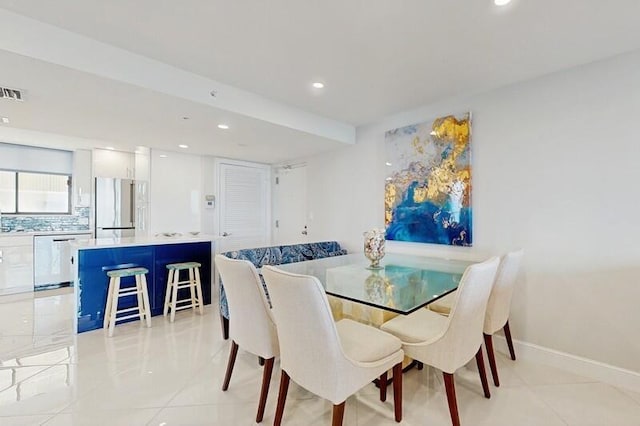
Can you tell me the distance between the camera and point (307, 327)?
4.73ft

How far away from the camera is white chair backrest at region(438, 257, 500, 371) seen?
1.58 metres

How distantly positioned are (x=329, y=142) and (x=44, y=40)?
2772mm

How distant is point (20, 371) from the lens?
2346 mm

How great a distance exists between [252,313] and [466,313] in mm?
1237

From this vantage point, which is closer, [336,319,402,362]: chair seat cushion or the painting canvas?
[336,319,402,362]: chair seat cushion

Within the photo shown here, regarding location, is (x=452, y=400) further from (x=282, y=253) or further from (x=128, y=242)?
(x=128, y=242)

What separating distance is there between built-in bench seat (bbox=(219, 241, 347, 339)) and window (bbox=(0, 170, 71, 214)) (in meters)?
4.03

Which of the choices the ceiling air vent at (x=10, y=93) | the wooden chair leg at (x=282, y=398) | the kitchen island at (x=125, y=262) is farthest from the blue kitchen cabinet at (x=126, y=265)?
the wooden chair leg at (x=282, y=398)

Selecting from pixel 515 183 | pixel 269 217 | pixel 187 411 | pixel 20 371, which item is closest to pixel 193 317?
pixel 20 371

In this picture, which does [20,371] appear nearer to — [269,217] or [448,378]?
[448,378]

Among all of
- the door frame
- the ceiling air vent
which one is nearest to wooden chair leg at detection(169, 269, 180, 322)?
the door frame

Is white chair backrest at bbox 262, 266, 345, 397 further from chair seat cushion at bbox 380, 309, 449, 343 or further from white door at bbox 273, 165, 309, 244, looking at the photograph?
white door at bbox 273, 165, 309, 244

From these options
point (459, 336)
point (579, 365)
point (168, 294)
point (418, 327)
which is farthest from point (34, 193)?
point (579, 365)

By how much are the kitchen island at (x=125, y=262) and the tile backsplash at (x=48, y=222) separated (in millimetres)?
2313
